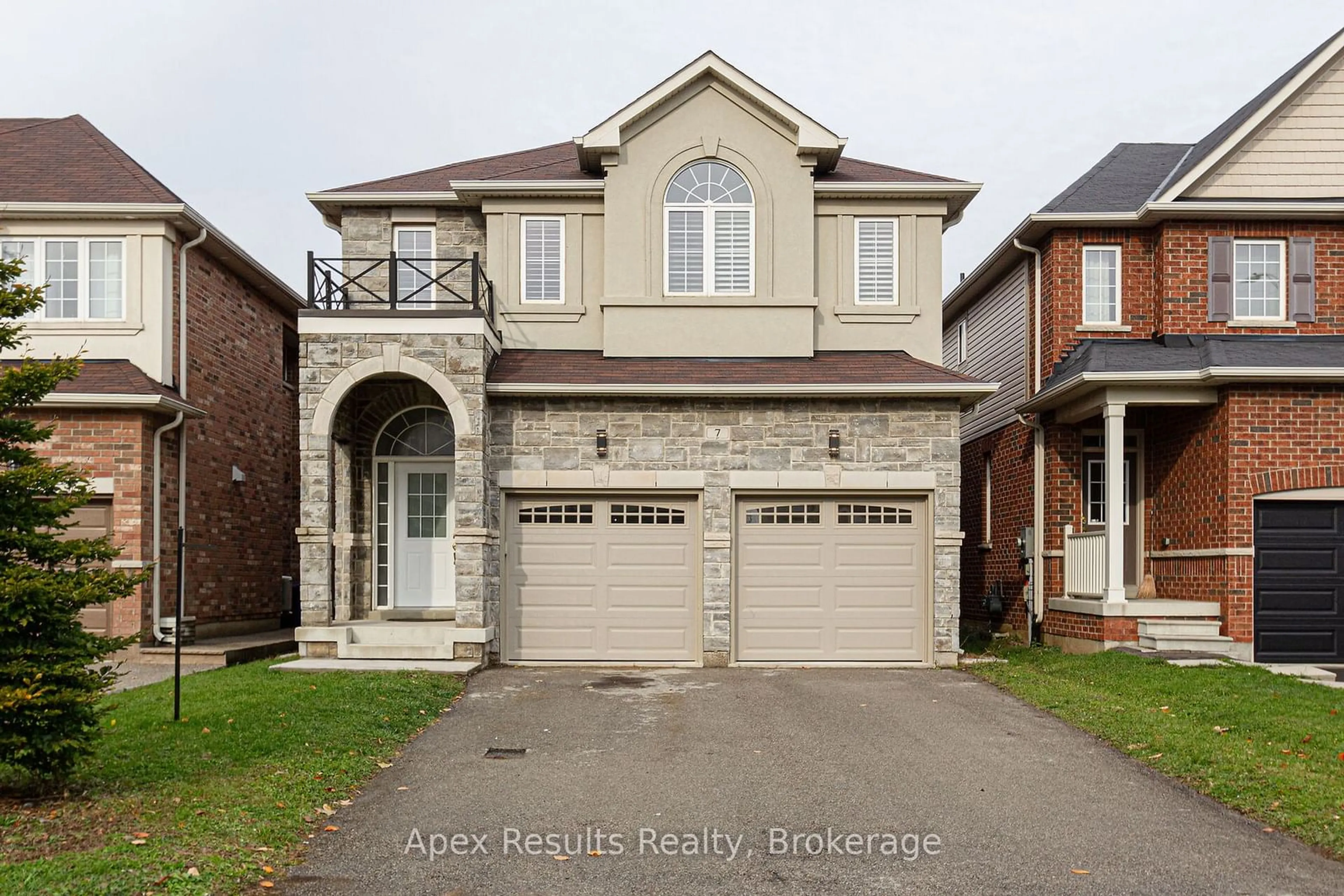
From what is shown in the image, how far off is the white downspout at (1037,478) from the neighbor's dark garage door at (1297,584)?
3060 mm

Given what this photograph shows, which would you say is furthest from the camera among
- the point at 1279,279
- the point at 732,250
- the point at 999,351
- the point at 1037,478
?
the point at 999,351

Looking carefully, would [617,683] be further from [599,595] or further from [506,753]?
[506,753]

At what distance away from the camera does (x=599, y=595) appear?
1412 cm

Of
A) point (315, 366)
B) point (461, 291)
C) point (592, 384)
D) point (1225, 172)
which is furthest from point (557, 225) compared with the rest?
point (1225, 172)

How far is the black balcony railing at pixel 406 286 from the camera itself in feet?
45.2

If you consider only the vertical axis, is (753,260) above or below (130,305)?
above

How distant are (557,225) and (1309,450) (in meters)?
10.3

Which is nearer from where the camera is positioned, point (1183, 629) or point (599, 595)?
point (1183, 629)

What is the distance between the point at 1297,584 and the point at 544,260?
426 inches

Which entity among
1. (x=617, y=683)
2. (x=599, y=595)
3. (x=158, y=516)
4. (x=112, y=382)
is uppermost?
(x=112, y=382)

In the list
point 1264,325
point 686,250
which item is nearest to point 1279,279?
point 1264,325

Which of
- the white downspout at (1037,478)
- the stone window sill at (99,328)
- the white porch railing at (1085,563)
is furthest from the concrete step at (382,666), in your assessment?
the white downspout at (1037,478)

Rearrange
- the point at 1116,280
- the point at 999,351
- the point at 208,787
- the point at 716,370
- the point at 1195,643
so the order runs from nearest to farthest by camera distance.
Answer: the point at 208,787
the point at 1195,643
the point at 716,370
the point at 1116,280
the point at 999,351

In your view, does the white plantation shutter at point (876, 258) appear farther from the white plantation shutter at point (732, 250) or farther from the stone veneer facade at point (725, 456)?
the stone veneer facade at point (725, 456)
